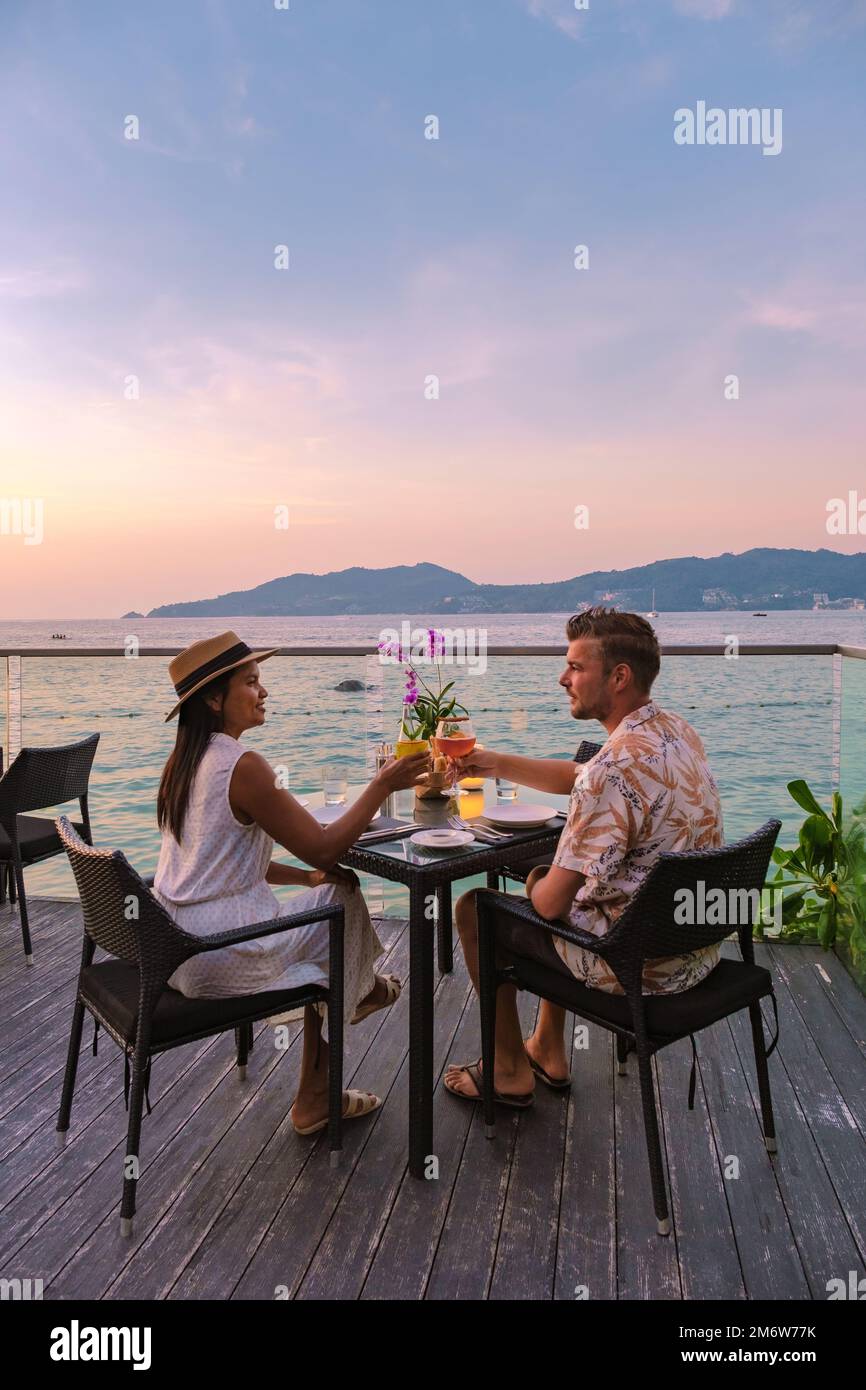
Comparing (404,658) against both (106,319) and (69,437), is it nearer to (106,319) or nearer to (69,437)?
(106,319)

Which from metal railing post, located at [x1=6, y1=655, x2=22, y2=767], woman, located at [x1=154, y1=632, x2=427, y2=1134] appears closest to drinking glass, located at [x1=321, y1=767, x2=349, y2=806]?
woman, located at [x1=154, y1=632, x2=427, y2=1134]

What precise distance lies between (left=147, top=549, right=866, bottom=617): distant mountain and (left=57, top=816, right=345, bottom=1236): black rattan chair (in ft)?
21.0

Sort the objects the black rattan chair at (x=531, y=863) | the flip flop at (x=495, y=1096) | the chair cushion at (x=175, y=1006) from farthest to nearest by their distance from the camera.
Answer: the black rattan chair at (x=531, y=863), the flip flop at (x=495, y=1096), the chair cushion at (x=175, y=1006)

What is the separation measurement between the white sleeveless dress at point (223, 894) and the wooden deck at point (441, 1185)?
51 cm

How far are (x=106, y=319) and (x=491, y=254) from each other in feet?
13.3

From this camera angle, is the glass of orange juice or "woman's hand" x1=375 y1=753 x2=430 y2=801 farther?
the glass of orange juice

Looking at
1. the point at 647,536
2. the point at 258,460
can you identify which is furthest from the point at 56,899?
the point at 647,536

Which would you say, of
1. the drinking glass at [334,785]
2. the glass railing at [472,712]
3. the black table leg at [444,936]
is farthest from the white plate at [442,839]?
the black table leg at [444,936]

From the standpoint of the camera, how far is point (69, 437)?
10.4 metres

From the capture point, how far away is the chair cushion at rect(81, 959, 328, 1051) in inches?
73.8

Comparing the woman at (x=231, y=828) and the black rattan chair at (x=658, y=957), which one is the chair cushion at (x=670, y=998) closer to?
the black rattan chair at (x=658, y=957)

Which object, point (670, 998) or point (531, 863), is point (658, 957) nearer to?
point (670, 998)

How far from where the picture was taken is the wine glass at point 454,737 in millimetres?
2568

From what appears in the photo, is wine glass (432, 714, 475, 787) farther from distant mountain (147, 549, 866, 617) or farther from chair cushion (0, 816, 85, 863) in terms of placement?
distant mountain (147, 549, 866, 617)
